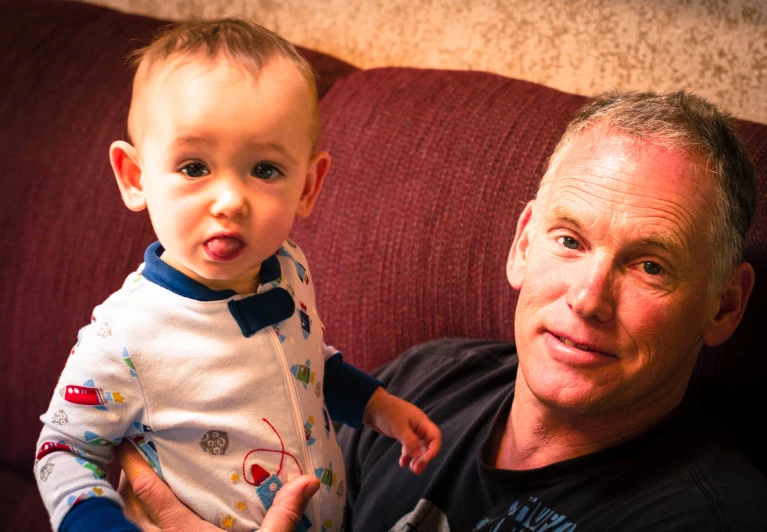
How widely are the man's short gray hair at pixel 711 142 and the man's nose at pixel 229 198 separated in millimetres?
585

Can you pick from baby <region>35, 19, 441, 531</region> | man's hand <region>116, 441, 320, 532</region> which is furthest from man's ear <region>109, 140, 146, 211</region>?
man's hand <region>116, 441, 320, 532</region>

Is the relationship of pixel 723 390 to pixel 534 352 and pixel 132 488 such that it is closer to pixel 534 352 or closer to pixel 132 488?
pixel 534 352

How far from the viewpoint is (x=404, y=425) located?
113 centimetres

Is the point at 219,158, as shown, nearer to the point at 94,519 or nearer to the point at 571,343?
the point at 94,519

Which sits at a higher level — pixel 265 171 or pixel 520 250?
pixel 265 171

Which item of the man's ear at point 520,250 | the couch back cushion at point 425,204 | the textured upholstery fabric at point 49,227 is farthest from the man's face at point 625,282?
the textured upholstery fabric at point 49,227

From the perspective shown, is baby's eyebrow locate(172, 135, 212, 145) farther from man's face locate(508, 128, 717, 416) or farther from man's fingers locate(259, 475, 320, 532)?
man's face locate(508, 128, 717, 416)

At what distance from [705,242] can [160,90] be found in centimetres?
77

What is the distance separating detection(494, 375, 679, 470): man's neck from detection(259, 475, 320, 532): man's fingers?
1.43ft

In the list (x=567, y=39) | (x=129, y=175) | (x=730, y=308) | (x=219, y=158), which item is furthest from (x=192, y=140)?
(x=567, y=39)

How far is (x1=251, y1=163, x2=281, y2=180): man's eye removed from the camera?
889 mm

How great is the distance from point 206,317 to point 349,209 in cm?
67

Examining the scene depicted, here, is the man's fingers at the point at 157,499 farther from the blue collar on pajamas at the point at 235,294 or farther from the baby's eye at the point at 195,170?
the baby's eye at the point at 195,170

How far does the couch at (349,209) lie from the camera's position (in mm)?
1405
